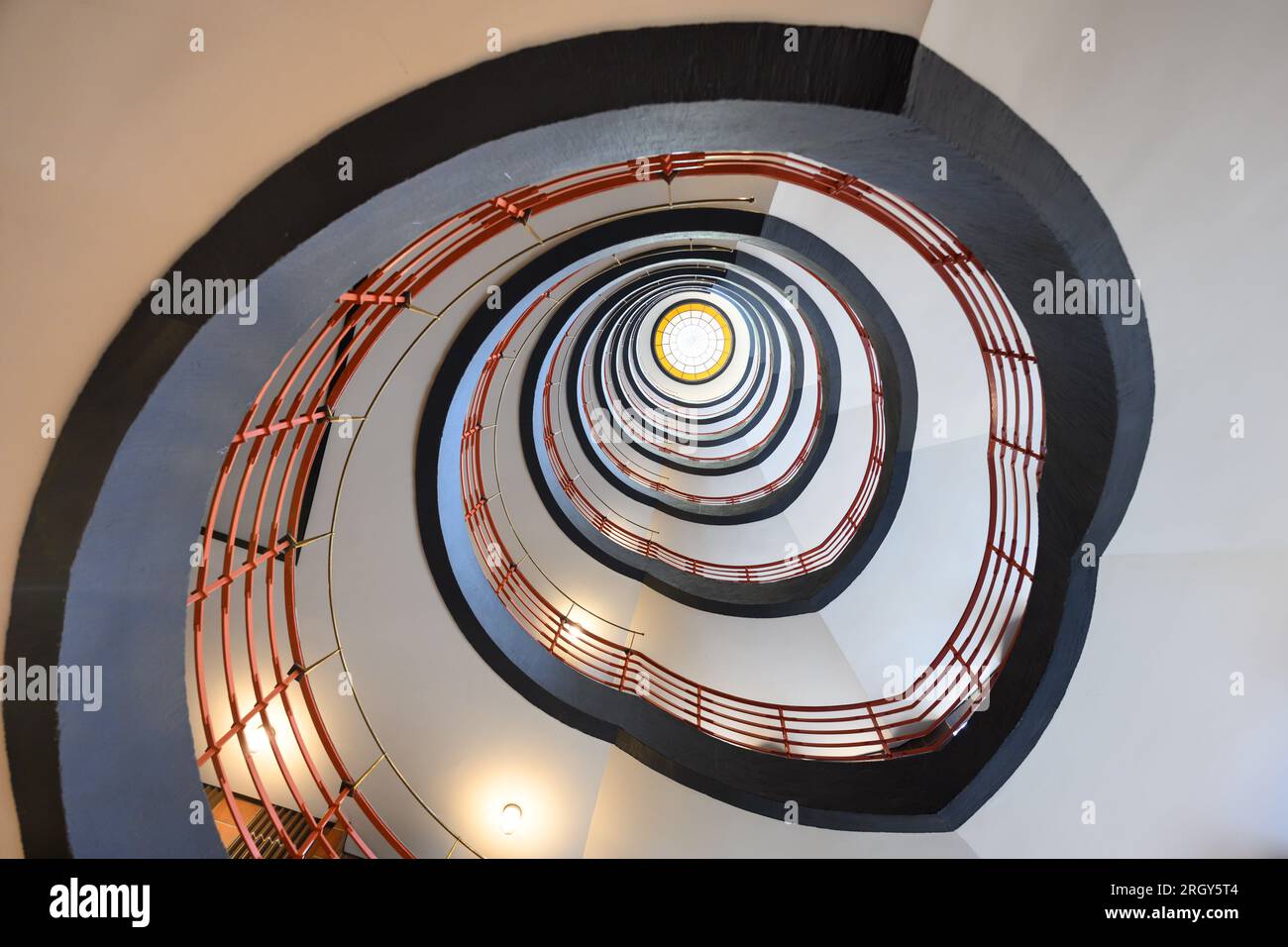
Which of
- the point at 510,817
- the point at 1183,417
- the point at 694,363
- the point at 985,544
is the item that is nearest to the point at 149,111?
the point at 1183,417

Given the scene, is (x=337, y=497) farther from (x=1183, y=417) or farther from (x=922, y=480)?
(x=922, y=480)

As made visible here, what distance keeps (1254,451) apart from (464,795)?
6.08 meters

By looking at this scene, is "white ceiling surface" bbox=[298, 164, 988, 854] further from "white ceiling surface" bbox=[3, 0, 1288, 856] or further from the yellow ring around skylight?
the yellow ring around skylight

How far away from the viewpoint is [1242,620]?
10.2 ft

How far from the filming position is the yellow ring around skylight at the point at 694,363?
647 inches

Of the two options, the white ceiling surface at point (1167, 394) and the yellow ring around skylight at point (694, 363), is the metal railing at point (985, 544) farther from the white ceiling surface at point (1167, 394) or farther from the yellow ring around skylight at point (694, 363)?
the yellow ring around skylight at point (694, 363)

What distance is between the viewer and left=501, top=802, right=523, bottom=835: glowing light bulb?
5773 millimetres

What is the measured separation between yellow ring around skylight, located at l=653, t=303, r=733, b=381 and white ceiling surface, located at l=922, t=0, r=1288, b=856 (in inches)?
521

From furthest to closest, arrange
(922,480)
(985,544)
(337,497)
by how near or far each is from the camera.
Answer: (922,480)
(985,544)
(337,497)

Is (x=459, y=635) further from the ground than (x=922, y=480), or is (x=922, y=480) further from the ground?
(x=922, y=480)

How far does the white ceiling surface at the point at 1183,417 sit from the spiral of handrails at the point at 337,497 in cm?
85

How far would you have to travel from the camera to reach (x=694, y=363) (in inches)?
668

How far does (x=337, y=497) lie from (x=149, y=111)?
122 inches
